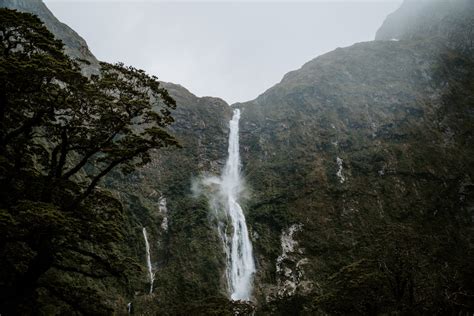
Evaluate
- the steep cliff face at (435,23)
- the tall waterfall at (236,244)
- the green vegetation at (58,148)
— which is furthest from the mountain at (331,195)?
the green vegetation at (58,148)

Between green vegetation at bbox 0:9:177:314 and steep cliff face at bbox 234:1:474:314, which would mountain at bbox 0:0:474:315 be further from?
green vegetation at bbox 0:9:177:314

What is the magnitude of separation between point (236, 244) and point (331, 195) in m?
14.4

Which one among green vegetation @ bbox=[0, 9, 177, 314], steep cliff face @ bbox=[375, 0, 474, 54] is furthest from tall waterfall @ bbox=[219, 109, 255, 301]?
steep cliff face @ bbox=[375, 0, 474, 54]

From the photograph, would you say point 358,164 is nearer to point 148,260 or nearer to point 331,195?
point 331,195

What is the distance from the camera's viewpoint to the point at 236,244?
4394 centimetres

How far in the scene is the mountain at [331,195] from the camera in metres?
24.1

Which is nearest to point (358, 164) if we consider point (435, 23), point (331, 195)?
point (331, 195)

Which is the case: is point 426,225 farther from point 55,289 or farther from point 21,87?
point 21,87

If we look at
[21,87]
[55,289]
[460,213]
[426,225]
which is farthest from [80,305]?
[460,213]

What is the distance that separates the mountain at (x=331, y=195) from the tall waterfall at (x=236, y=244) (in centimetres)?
104

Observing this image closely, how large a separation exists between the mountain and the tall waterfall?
41.0 inches

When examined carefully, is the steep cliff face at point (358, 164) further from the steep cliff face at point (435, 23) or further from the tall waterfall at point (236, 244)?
the tall waterfall at point (236, 244)

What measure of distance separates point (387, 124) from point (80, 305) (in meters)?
54.7

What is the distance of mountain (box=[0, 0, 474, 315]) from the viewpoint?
24.1 meters
